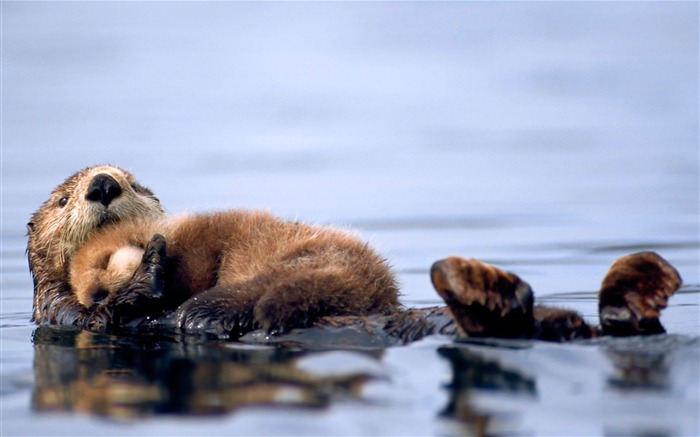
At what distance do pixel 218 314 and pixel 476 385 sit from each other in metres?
1.28

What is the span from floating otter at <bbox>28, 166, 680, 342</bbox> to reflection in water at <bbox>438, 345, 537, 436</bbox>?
0.59ft

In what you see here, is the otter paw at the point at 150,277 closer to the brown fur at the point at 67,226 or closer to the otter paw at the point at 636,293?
the brown fur at the point at 67,226

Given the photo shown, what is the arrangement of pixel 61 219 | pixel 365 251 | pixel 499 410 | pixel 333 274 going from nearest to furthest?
1. pixel 499 410
2. pixel 333 274
3. pixel 365 251
4. pixel 61 219

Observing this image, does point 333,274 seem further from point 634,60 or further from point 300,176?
point 634,60

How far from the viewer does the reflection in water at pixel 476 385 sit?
3480 millimetres

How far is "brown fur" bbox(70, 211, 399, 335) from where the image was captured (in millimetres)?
4395

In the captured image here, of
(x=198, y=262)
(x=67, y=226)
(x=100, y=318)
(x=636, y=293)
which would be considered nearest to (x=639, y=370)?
(x=636, y=293)

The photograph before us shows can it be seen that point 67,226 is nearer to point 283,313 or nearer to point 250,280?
A: point 250,280

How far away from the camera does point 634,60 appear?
22234mm

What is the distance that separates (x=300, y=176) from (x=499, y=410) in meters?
9.02

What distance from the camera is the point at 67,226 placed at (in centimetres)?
532

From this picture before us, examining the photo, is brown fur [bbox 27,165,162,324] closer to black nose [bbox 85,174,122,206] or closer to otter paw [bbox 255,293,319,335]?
black nose [bbox 85,174,122,206]

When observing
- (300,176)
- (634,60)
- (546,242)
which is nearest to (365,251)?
(546,242)

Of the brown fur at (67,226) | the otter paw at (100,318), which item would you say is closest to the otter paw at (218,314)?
the otter paw at (100,318)
